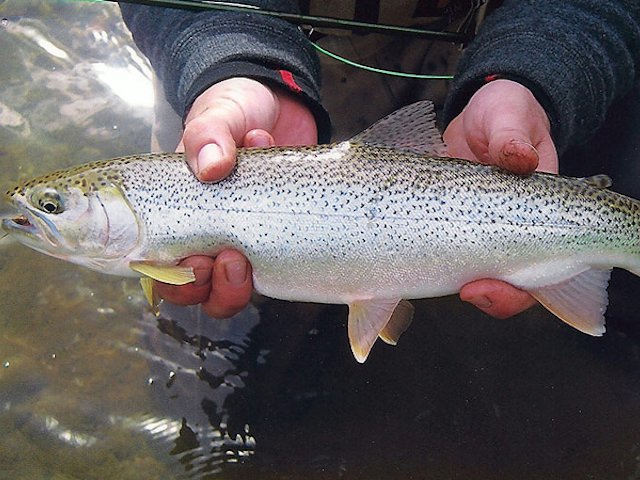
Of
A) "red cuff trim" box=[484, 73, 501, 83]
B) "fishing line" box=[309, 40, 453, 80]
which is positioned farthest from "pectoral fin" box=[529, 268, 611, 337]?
"fishing line" box=[309, 40, 453, 80]

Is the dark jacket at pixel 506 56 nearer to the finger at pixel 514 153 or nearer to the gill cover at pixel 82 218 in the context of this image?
the finger at pixel 514 153

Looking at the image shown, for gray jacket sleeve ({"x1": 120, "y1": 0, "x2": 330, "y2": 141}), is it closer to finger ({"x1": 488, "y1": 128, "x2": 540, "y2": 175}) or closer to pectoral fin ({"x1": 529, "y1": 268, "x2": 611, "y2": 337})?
finger ({"x1": 488, "y1": 128, "x2": 540, "y2": 175})

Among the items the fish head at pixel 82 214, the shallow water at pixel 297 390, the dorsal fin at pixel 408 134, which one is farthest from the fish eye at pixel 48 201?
the dorsal fin at pixel 408 134

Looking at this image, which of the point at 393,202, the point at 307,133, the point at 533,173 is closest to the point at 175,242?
the point at 393,202

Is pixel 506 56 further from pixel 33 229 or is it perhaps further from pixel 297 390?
pixel 33 229

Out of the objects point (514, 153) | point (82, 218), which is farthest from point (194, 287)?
point (514, 153)
